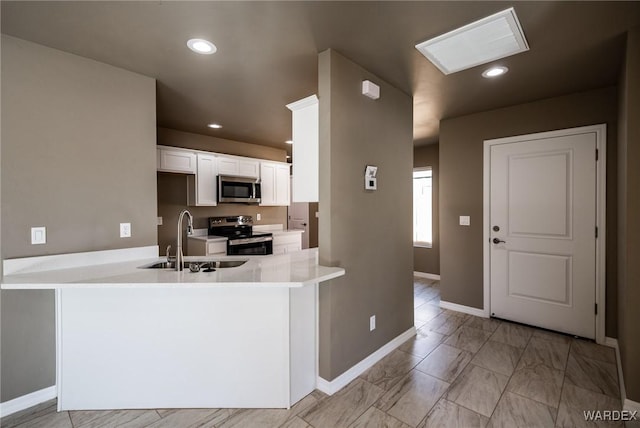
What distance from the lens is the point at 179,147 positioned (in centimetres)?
432

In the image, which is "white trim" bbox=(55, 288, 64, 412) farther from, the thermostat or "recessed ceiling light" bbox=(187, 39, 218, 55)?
the thermostat

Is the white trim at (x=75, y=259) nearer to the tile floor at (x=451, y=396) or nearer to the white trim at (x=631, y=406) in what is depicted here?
the tile floor at (x=451, y=396)

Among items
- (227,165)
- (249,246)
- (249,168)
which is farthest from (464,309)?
(227,165)

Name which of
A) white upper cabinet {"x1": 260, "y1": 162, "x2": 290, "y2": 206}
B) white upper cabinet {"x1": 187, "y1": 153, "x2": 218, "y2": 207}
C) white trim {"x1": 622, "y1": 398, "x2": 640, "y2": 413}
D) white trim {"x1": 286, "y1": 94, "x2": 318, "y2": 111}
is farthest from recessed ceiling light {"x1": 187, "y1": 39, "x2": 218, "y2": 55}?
white trim {"x1": 622, "y1": 398, "x2": 640, "y2": 413}

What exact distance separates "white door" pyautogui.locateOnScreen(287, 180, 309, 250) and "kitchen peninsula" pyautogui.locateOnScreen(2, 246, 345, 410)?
15.7 ft

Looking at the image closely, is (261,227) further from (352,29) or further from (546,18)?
(546,18)

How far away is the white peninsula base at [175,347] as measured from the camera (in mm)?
1959

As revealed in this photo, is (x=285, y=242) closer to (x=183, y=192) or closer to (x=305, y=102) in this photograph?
(x=183, y=192)

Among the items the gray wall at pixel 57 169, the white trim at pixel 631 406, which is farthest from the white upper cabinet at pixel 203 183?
the white trim at pixel 631 406

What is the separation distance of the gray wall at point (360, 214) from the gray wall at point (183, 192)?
120 inches

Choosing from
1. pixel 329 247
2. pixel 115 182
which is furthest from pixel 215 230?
pixel 329 247

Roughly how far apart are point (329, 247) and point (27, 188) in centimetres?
208

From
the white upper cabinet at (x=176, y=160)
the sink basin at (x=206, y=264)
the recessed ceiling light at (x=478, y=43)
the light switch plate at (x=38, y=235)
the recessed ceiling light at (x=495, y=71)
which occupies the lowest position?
the sink basin at (x=206, y=264)

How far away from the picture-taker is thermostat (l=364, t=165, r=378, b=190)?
8.21 ft
